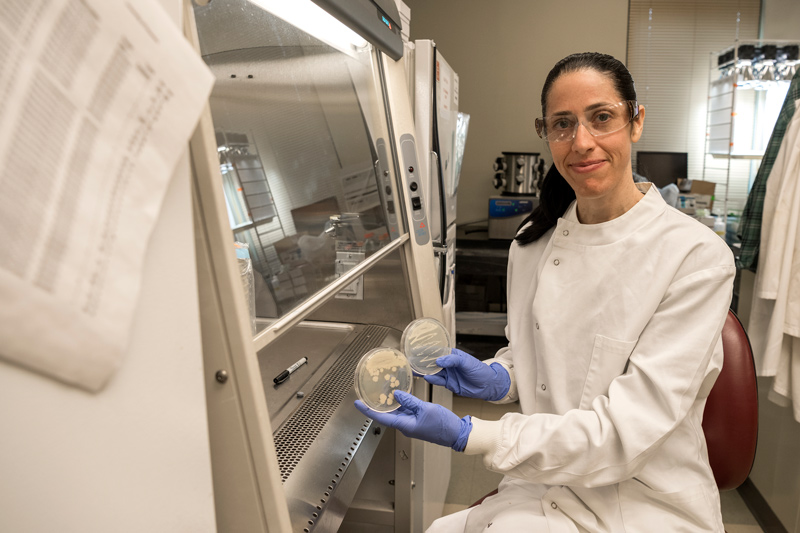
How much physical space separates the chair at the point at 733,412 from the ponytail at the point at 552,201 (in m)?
0.47

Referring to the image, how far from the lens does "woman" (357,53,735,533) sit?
108 centimetres

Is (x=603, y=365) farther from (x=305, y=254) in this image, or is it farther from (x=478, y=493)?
(x=478, y=493)

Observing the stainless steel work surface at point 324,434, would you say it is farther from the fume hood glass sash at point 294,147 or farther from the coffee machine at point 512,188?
the coffee machine at point 512,188

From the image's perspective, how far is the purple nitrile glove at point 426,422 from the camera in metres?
1.14

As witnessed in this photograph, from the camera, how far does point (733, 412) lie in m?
1.28

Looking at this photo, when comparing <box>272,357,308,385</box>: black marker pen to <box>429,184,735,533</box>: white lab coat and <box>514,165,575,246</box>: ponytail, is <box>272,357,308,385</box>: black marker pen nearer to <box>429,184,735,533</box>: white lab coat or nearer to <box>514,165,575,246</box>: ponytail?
<box>429,184,735,533</box>: white lab coat

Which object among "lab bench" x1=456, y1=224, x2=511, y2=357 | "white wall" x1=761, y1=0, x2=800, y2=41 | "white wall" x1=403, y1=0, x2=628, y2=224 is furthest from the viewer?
"white wall" x1=403, y1=0, x2=628, y2=224

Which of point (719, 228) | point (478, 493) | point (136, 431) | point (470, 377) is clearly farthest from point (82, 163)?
point (719, 228)

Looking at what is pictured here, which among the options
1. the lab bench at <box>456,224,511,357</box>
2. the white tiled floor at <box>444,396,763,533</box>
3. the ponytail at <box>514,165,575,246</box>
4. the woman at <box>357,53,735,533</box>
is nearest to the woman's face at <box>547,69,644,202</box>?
the woman at <box>357,53,735,533</box>

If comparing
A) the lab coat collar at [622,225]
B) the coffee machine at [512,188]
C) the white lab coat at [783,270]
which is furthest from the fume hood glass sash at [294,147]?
the coffee machine at [512,188]

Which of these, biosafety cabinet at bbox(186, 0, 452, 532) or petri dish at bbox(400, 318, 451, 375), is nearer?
biosafety cabinet at bbox(186, 0, 452, 532)

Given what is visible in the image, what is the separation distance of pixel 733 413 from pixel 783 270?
0.97 metres

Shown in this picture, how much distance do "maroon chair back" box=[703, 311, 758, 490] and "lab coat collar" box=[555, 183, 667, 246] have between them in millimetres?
369

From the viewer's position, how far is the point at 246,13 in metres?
0.94
